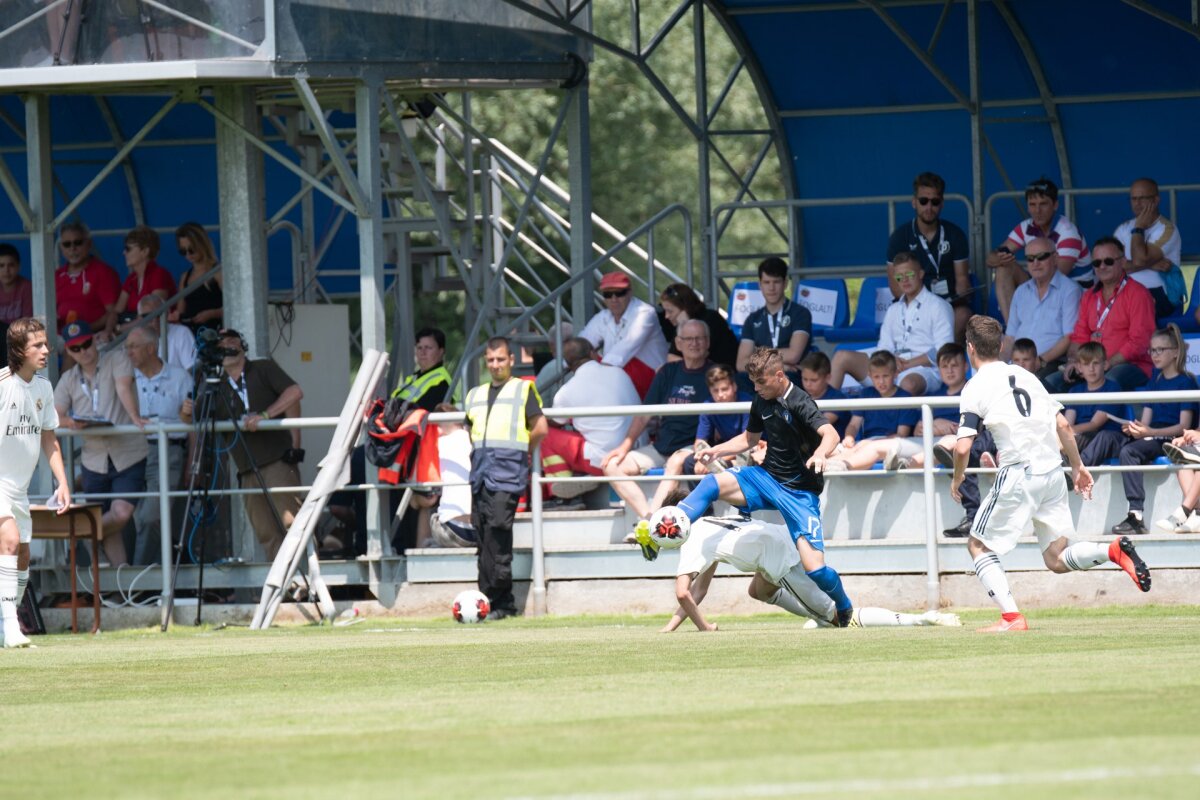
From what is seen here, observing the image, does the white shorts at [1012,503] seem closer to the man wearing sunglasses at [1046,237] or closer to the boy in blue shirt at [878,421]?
the boy in blue shirt at [878,421]

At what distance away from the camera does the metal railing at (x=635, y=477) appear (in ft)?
46.8

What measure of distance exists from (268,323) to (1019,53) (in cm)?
847

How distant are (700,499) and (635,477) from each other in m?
2.73

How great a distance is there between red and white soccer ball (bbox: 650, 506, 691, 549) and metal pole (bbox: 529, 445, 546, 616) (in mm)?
3379

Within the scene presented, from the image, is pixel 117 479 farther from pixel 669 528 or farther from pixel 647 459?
pixel 669 528

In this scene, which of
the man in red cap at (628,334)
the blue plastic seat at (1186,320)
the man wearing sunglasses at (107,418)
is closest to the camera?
the man wearing sunglasses at (107,418)

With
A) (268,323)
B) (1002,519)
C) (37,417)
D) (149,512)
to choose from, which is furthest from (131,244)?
(1002,519)

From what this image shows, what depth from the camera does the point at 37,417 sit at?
46.0 feet

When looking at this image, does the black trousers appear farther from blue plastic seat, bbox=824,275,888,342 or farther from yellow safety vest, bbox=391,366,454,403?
blue plastic seat, bbox=824,275,888,342

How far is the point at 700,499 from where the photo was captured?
12539 millimetres

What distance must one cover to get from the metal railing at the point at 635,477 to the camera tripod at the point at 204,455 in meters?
0.09

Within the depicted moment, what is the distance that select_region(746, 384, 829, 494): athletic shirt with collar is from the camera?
12.5 meters

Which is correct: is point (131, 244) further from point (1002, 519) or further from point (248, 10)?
point (1002, 519)

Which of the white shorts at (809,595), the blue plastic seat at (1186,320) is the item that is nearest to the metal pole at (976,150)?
the blue plastic seat at (1186,320)
